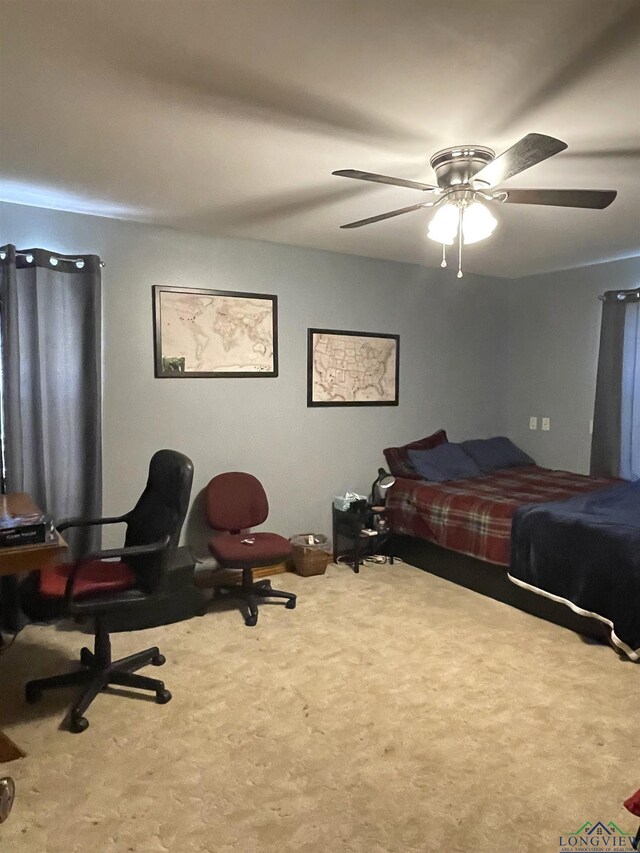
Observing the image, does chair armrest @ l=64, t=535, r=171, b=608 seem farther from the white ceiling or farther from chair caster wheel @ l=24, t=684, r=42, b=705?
the white ceiling

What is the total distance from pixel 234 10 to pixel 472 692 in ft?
8.64

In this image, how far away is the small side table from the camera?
4113 millimetres

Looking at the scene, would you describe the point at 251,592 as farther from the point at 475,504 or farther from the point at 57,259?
the point at 57,259

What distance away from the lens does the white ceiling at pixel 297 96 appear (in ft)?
5.00

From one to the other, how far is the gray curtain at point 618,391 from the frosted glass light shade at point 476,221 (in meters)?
2.50

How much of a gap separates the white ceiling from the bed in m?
1.72

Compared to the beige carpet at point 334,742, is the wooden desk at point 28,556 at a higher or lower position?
higher

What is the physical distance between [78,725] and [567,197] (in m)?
2.73

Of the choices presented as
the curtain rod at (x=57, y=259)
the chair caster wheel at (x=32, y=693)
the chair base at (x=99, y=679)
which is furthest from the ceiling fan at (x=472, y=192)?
the chair caster wheel at (x=32, y=693)

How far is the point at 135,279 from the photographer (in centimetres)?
349

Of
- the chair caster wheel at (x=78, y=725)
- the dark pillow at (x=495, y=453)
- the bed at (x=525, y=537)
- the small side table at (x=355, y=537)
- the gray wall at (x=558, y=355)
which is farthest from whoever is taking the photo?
the dark pillow at (x=495, y=453)

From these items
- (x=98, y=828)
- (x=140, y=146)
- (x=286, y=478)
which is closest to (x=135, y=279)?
(x=140, y=146)

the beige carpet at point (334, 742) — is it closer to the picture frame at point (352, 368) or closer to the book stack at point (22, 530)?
the book stack at point (22, 530)

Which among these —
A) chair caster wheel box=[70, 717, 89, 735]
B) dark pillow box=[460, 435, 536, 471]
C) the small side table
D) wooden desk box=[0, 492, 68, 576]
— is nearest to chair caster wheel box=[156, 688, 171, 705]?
chair caster wheel box=[70, 717, 89, 735]
